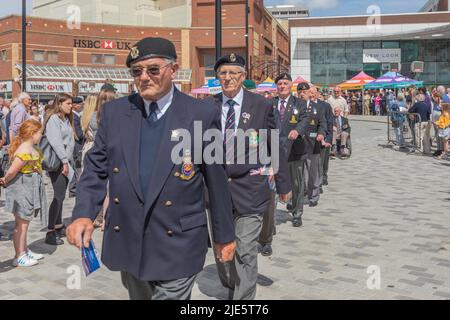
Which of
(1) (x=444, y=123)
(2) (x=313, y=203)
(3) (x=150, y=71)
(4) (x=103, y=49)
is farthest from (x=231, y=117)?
(4) (x=103, y=49)

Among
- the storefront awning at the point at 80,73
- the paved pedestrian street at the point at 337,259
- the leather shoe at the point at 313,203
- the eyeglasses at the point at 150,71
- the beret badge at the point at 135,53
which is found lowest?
the paved pedestrian street at the point at 337,259

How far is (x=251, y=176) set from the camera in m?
4.72

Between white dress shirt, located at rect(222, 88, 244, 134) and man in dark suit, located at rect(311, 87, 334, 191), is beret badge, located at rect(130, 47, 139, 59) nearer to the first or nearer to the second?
white dress shirt, located at rect(222, 88, 244, 134)

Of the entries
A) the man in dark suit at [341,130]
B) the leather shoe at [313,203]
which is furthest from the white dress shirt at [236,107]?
the man in dark suit at [341,130]

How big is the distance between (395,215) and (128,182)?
21.5 feet

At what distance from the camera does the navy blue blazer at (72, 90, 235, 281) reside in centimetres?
281

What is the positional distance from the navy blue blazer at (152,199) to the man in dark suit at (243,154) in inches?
60.0

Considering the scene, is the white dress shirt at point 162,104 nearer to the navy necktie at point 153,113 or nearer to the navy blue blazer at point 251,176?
the navy necktie at point 153,113

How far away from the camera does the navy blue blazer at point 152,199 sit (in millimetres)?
2814

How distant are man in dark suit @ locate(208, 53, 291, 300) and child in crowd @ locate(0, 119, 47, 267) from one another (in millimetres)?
2512

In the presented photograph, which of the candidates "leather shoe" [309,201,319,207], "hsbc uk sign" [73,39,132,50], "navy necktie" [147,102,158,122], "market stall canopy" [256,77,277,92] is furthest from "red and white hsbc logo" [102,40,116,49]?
"navy necktie" [147,102,158,122]

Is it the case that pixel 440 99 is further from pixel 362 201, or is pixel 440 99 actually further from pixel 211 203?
pixel 211 203

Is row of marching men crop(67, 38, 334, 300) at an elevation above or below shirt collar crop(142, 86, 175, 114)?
below

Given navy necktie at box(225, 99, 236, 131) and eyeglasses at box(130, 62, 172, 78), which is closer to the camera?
eyeglasses at box(130, 62, 172, 78)
